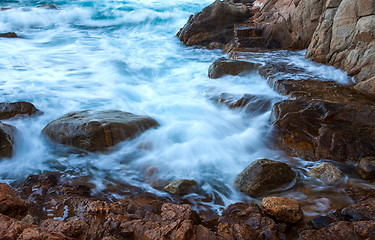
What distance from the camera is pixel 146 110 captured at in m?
7.02

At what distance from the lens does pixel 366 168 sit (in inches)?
153

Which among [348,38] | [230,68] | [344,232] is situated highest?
[348,38]

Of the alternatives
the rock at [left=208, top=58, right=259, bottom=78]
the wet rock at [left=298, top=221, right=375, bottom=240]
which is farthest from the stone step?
the wet rock at [left=298, top=221, right=375, bottom=240]

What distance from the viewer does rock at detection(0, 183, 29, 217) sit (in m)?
2.62

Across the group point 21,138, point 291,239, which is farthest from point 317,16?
point 21,138

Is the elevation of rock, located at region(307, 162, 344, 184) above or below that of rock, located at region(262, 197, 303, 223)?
below

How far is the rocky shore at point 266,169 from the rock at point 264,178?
0.05ft

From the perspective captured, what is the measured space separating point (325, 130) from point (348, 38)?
3.49m

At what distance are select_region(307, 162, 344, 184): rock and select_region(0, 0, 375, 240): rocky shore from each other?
0.01 metres

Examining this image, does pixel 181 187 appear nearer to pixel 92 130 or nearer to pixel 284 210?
pixel 284 210

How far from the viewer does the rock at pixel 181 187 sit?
3811 mm

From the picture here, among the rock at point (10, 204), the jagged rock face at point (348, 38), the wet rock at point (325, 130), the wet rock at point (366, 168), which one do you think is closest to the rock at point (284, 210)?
the wet rock at point (366, 168)

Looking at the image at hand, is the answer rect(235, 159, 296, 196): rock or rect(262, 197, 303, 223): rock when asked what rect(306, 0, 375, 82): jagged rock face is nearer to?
rect(235, 159, 296, 196): rock

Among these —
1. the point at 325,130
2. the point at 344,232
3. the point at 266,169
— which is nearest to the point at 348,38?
the point at 325,130
